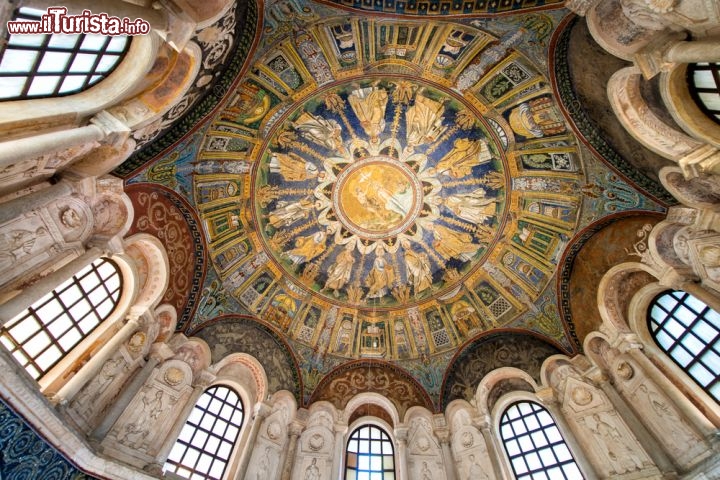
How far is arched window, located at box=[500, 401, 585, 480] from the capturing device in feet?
34.1

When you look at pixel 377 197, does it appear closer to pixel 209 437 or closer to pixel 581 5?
pixel 581 5

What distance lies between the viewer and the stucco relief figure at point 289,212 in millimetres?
13992

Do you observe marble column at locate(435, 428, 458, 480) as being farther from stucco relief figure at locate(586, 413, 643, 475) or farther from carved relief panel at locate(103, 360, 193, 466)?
carved relief panel at locate(103, 360, 193, 466)

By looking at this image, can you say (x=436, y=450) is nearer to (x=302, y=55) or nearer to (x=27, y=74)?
(x=302, y=55)

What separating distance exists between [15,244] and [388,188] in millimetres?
10704

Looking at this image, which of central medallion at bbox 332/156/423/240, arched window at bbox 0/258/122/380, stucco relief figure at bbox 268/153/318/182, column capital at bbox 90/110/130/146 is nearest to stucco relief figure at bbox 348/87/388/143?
central medallion at bbox 332/156/423/240

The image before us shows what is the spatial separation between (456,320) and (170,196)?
10768 millimetres

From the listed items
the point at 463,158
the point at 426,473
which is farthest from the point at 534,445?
the point at 463,158

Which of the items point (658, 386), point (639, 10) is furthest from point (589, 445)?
point (639, 10)

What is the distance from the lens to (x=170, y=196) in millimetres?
11070

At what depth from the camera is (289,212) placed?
46.6 ft

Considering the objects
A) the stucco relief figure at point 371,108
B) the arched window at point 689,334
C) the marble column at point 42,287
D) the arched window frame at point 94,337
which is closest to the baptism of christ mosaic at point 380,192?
the stucco relief figure at point 371,108

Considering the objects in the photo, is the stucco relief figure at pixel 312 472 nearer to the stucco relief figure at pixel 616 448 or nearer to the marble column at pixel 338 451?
the marble column at pixel 338 451

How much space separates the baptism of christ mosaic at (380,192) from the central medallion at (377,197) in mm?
39
